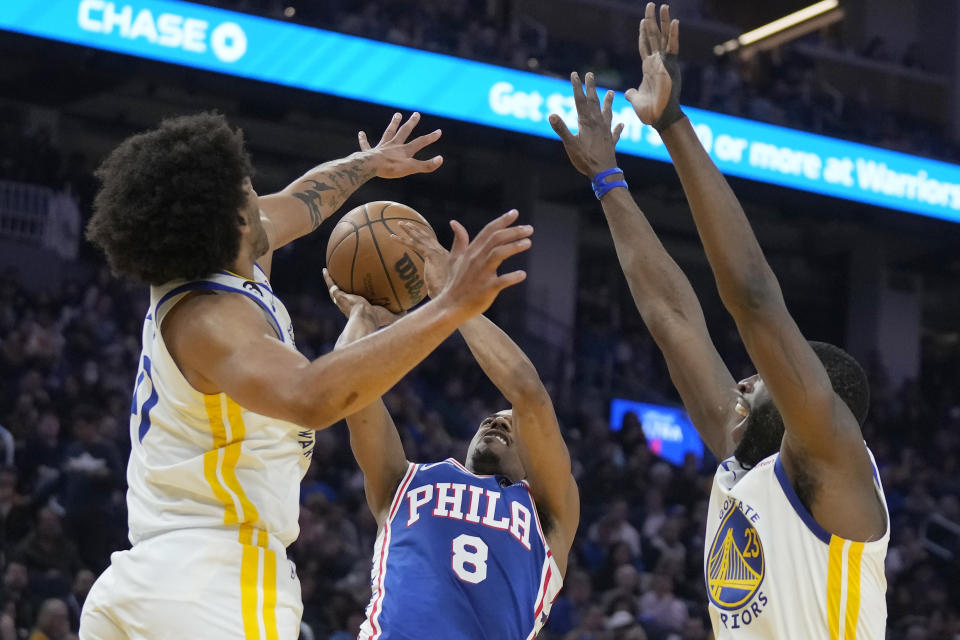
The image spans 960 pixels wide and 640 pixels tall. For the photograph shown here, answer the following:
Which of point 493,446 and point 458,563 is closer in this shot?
point 458,563

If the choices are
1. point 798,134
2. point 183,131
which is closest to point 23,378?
point 183,131

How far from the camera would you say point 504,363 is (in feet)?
12.8

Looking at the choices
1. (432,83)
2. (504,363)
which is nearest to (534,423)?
(504,363)

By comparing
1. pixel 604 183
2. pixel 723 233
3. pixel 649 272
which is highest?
pixel 604 183

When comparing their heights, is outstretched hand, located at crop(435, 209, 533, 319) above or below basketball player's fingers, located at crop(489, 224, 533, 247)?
below

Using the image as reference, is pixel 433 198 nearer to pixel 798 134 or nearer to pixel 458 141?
pixel 458 141

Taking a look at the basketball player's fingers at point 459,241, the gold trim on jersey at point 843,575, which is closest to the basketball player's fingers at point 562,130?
the basketball player's fingers at point 459,241

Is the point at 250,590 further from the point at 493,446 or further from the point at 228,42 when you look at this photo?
the point at 228,42

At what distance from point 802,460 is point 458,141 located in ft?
37.1

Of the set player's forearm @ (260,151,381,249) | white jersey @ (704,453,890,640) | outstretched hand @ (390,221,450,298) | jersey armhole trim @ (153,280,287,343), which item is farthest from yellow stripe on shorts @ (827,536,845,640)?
player's forearm @ (260,151,381,249)

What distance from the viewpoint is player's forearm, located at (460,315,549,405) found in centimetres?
387

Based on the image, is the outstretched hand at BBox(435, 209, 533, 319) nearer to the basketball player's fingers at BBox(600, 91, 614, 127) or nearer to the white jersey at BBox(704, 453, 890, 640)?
the white jersey at BBox(704, 453, 890, 640)

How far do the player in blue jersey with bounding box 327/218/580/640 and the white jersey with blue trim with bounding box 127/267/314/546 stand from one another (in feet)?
2.54

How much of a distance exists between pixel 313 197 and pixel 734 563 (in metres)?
1.73
